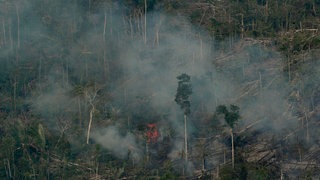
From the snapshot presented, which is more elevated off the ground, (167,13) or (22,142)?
(167,13)

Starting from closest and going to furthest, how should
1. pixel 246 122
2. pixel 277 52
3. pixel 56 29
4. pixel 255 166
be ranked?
1. pixel 255 166
2. pixel 246 122
3. pixel 277 52
4. pixel 56 29

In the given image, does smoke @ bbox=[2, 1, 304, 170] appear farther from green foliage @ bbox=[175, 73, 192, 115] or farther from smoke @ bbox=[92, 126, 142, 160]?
green foliage @ bbox=[175, 73, 192, 115]

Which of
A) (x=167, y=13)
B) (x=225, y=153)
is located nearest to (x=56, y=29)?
(x=167, y=13)

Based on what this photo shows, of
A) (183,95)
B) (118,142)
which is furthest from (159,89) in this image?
(118,142)

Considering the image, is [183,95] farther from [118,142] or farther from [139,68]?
[139,68]

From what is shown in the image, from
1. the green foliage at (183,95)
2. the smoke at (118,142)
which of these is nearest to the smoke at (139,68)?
the smoke at (118,142)

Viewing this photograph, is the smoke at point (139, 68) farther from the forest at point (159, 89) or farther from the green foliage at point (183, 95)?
the green foliage at point (183, 95)

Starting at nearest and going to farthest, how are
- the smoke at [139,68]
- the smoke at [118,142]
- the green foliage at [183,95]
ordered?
the smoke at [118,142], the green foliage at [183,95], the smoke at [139,68]

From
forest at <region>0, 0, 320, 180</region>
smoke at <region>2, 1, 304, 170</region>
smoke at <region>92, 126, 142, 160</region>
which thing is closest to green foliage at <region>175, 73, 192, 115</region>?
forest at <region>0, 0, 320, 180</region>

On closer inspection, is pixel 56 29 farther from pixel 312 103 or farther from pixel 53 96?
pixel 312 103
